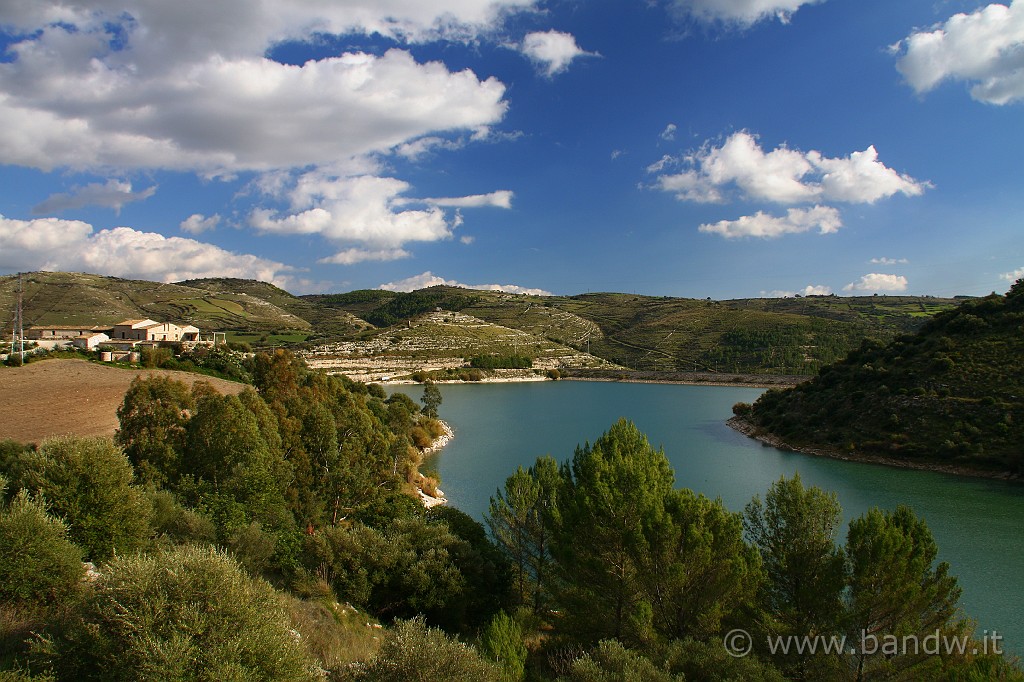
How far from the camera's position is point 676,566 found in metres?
12.3

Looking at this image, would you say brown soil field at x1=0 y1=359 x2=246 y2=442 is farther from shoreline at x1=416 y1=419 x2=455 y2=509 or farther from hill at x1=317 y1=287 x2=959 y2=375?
hill at x1=317 y1=287 x2=959 y2=375

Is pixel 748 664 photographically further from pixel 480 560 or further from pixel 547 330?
pixel 547 330

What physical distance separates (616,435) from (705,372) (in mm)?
81151

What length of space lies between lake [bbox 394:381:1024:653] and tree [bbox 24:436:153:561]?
1498cm

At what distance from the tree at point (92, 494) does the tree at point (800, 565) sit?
46.7 feet

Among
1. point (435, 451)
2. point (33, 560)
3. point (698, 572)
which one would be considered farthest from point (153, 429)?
point (435, 451)

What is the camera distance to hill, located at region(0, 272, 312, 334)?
332ft

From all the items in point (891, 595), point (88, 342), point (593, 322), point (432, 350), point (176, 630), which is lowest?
point (891, 595)

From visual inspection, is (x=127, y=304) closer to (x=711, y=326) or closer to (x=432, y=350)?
(x=432, y=350)

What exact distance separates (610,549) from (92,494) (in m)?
11.9

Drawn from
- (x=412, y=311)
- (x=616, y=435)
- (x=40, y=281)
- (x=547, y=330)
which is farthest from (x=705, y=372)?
(x=40, y=281)

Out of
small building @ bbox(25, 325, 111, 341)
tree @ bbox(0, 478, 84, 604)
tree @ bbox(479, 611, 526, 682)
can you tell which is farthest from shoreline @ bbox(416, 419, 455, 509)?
small building @ bbox(25, 325, 111, 341)

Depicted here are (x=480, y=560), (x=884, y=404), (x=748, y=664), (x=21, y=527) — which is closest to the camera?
(x=21, y=527)

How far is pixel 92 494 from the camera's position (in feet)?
38.4
